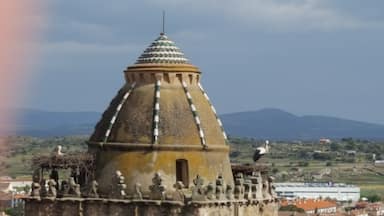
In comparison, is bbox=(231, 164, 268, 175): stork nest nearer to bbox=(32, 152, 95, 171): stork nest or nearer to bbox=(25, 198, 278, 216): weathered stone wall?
bbox=(25, 198, 278, 216): weathered stone wall

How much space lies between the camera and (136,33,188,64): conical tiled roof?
2350cm

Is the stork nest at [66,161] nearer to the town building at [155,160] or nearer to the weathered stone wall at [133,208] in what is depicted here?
the town building at [155,160]

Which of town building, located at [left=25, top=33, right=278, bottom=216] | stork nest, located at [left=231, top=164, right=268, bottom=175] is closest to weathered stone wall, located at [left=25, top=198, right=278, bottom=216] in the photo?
town building, located at [left=25, top=33, right=278, bottom=216]

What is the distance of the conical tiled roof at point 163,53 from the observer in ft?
77.1

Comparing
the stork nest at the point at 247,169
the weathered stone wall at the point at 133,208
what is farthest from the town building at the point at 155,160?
the stork nest at the point at 247,169

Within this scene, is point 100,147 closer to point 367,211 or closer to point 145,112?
point 145,112

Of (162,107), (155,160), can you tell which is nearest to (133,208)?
(155,160)

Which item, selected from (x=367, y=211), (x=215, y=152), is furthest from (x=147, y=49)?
(x=367, y=211)

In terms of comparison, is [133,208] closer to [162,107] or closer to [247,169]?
[162,107]

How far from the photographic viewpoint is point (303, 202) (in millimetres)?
169125

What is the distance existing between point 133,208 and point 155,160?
3.30 ft

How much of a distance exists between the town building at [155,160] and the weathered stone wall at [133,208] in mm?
19

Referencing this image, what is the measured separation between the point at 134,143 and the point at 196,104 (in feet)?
4.90

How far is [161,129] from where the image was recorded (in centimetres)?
2300
